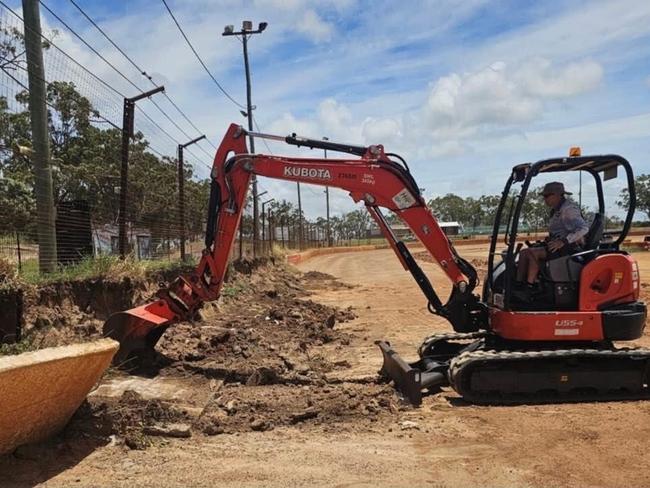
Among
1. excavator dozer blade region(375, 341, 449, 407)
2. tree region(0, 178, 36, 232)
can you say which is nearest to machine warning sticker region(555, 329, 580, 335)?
excavator dozer blade region(375, 341, 449, 407)

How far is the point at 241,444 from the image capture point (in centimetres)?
556

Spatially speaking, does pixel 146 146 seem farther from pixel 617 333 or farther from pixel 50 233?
pixel 617 333

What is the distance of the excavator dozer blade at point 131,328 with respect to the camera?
7969mm

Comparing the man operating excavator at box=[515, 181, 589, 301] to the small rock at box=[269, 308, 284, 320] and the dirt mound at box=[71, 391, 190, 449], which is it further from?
the small rock at box=[269, 308, 284, 320]

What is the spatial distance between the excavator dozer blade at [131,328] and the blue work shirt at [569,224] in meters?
4.89

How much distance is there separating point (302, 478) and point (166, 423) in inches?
66.5

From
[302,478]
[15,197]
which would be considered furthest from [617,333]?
[15,197]

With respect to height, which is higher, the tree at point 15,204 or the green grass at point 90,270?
the tree at point 15,204

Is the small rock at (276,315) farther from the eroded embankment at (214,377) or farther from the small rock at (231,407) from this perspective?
the small rock at (231,407)

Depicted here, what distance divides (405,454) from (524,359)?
7.79 feet

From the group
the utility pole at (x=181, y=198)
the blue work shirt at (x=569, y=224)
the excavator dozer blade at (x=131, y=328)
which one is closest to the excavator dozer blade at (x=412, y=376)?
the blue work shirt at (x=569, y=224)

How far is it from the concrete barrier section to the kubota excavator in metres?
2.86

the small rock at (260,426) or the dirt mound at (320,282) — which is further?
the dirt mound at (320,282)

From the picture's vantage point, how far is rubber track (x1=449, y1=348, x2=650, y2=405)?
275 inches
